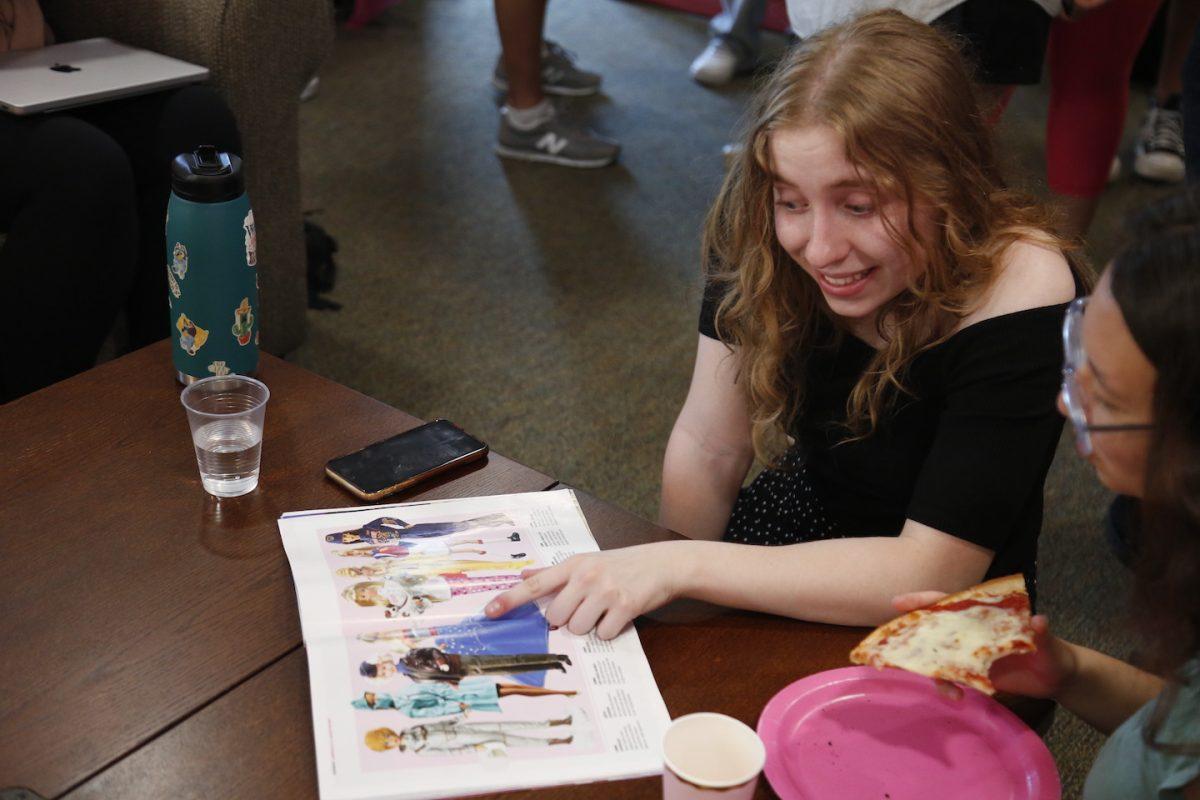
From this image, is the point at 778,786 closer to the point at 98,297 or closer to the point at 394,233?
the point at 98,297

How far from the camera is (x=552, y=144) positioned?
3.22 m

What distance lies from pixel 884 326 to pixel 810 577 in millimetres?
287

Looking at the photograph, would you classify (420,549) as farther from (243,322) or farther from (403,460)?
(243,322)

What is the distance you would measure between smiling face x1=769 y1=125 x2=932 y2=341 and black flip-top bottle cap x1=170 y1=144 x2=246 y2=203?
546mm

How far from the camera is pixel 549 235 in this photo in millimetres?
2887

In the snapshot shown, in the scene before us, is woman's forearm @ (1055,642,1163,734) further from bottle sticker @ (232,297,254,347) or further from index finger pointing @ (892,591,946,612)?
bottle sticker @ (232,297,254,347)

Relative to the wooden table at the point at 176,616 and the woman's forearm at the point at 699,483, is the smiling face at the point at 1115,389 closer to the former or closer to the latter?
the wooden table at the point at 176,616

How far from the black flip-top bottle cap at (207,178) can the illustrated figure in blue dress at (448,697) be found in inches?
23.4

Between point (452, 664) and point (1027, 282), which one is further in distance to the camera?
point (1027, 282)

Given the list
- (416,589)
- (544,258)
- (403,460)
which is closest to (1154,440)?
(416,589)

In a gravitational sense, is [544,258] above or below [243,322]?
below

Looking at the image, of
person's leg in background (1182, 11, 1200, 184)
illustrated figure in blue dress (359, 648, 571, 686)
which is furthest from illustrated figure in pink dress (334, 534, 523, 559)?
person's leg in background (1182, 11, 1200, 184)

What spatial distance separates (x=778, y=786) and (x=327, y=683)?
12.7 inches

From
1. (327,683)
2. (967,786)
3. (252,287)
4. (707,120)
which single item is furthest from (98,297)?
(707,120)
